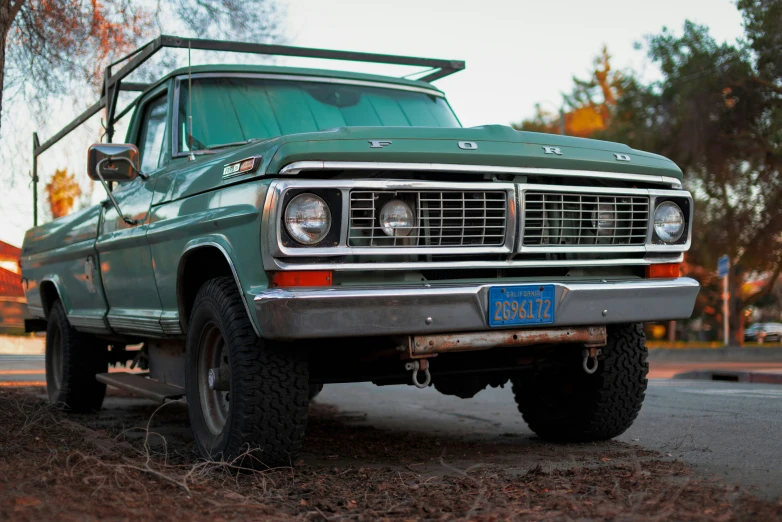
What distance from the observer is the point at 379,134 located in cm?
408

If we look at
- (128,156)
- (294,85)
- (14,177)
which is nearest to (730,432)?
(294,85)

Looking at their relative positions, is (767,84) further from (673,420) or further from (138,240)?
(138,240)

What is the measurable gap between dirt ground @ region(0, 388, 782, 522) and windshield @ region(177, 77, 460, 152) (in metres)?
1.84

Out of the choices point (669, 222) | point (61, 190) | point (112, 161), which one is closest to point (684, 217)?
point (669, 222)

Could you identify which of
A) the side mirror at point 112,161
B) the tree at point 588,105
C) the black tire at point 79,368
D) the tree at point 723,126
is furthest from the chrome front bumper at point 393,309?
the tree at point 588,105

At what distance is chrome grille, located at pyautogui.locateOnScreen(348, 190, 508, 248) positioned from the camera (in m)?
4.01

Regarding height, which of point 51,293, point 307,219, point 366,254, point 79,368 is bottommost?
point 79,368

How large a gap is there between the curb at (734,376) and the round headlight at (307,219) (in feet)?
26.3

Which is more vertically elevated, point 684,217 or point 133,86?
point 133,86

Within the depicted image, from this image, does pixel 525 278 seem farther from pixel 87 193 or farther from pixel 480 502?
pixel 87 193

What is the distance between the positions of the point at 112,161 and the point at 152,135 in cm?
58

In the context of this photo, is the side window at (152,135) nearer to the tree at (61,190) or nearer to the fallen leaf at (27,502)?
the tree at (61,190)

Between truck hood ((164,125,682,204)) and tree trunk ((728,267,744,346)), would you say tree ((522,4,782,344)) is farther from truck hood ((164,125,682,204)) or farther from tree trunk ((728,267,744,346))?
truck hood ((164,125,682,204))

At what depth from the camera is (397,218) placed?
161 inches
